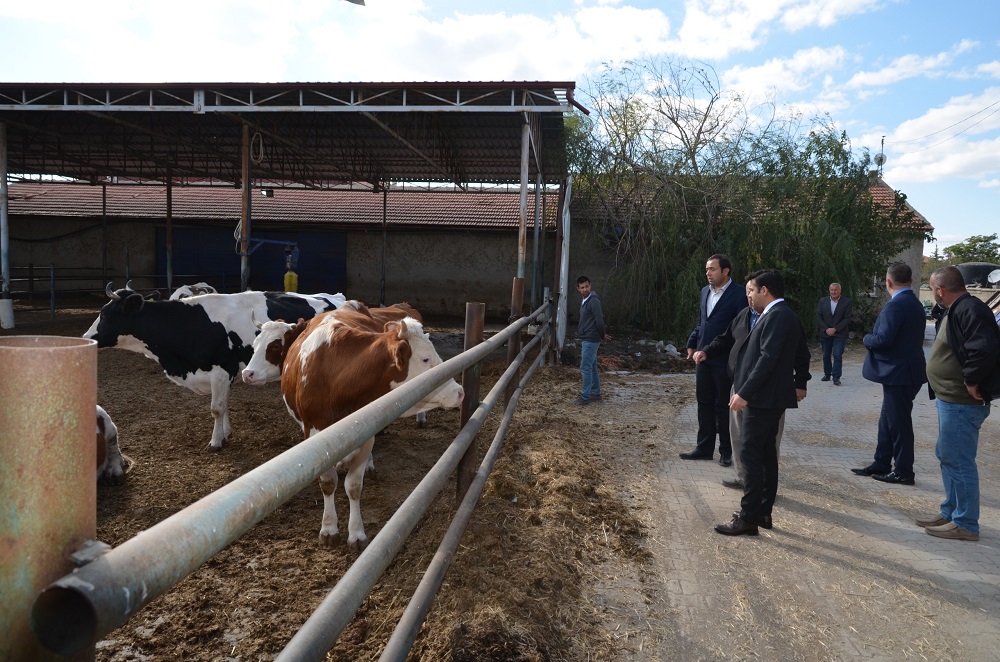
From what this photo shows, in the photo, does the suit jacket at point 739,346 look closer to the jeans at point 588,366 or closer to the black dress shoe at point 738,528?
the black dress shoe at point 738,528

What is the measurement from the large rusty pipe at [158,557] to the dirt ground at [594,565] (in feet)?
5.12

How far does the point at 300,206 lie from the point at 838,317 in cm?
1584

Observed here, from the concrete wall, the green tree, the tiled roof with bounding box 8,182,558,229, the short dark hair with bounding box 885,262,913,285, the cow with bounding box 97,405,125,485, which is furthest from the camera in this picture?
the green tree

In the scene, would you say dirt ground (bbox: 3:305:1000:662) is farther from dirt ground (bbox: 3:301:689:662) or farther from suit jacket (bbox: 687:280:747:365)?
suit jacket (bbox: 687:280:747:365)

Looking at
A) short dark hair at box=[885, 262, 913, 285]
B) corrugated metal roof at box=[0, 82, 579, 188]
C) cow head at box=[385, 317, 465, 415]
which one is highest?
corrugated metal roof at box=[0, 82, 579, 188]

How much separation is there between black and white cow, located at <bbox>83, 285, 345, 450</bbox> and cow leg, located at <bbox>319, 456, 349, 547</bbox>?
231 centimetres

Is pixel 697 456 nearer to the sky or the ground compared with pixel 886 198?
nearer to the ground

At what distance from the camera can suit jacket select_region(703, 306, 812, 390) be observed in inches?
173

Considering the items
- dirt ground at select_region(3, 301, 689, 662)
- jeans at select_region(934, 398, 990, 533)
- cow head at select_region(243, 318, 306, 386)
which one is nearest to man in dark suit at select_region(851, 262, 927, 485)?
jeans at select_region(934, 398, 990, 533)

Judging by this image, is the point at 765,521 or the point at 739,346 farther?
the point at 739,346

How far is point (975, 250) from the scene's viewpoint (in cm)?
4916

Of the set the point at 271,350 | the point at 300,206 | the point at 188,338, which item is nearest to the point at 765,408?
the point at 271,350

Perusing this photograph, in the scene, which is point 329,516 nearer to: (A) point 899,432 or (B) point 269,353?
(B) point 269,353

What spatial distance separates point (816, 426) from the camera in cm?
699
